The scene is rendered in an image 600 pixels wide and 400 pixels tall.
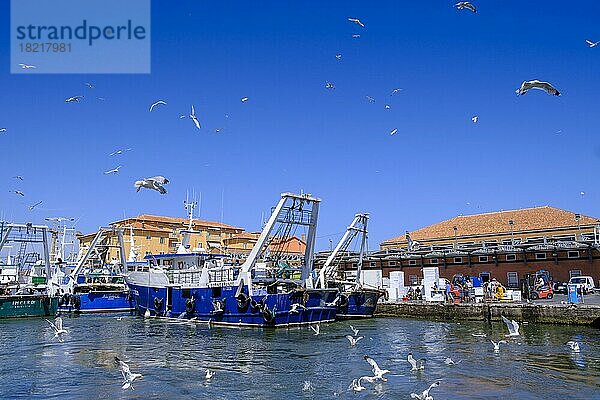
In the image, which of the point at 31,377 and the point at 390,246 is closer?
the point at 31,377

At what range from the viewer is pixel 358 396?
1241cm

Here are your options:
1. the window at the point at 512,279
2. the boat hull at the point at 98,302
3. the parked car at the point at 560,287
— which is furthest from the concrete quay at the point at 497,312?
the boat hull at the point at 98,302

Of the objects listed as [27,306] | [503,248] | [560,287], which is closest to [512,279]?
[503,248]

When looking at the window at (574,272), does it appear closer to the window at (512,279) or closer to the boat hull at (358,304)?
the window at (512,279)

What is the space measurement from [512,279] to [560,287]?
3176 mm

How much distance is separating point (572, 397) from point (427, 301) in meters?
19.9

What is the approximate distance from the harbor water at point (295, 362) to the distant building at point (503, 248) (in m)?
13.3

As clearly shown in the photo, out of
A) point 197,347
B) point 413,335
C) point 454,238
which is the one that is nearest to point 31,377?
point 197,347

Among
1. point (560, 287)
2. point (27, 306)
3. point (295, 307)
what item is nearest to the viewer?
point (295, 307)

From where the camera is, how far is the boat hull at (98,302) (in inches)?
1435

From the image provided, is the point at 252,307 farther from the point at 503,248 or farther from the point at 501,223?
the point at 501,223

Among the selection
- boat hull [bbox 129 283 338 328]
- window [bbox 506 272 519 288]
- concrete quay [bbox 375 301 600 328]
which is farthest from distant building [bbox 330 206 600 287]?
boat hull [bbox 129 283 338 328]

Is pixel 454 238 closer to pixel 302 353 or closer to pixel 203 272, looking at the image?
pixel 203 272

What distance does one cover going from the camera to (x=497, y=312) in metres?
26.7
